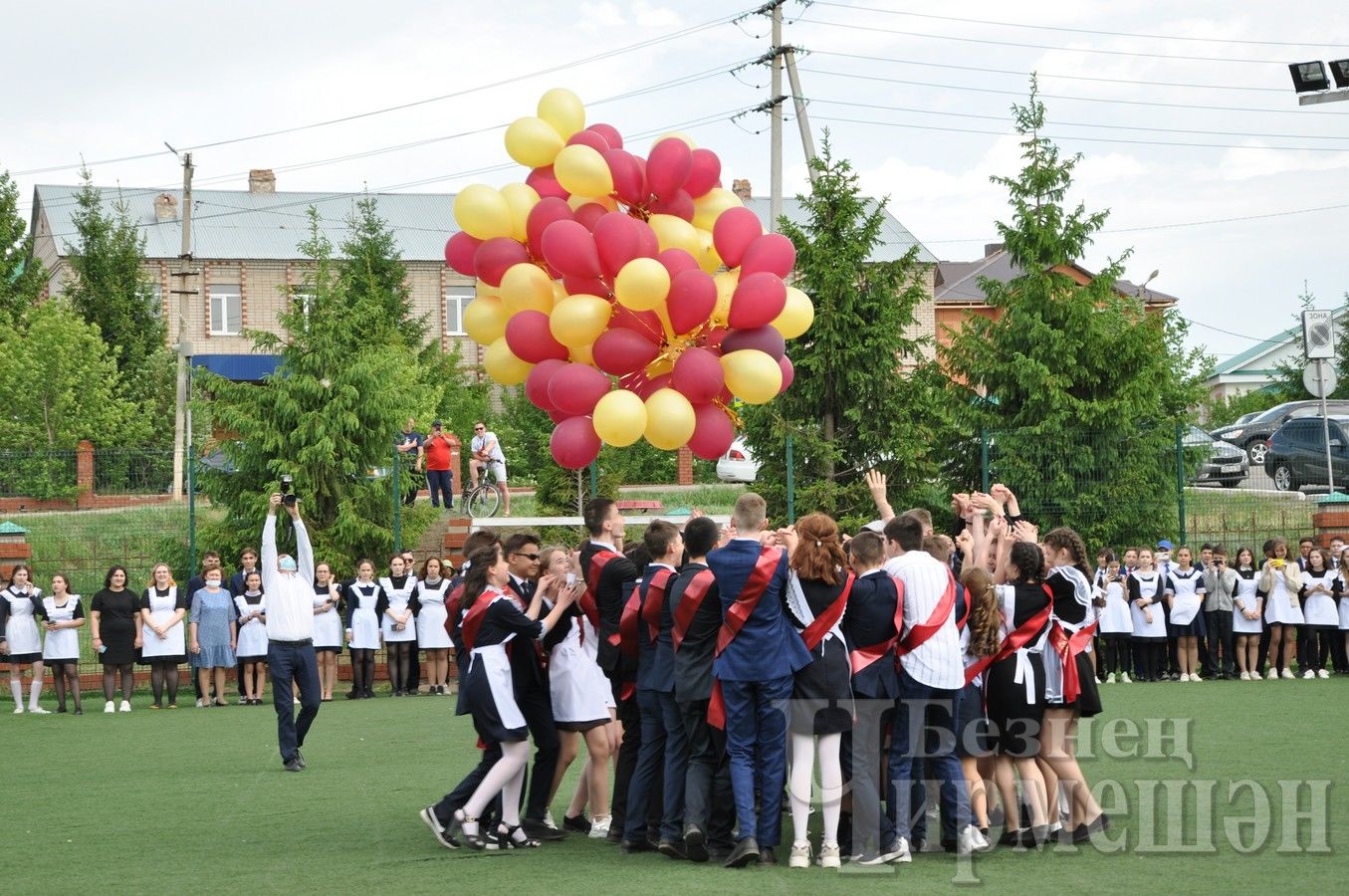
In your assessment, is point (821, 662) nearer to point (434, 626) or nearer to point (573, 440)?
point (573, 440)

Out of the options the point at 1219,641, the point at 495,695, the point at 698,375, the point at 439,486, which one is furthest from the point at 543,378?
the point at 439,486

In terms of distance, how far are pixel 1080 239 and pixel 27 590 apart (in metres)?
14.7

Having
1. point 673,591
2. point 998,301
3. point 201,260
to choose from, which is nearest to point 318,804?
point 673,591

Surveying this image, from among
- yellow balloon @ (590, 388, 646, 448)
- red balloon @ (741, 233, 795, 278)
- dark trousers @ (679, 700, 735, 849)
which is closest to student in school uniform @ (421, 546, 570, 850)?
dark trousers @ (679, 700, 735, 849)

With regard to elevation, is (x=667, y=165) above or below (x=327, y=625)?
above

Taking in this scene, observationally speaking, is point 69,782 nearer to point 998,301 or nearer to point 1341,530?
point 998,301

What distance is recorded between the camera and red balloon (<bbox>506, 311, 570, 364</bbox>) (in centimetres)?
1062

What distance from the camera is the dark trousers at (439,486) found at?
23380 millimetres

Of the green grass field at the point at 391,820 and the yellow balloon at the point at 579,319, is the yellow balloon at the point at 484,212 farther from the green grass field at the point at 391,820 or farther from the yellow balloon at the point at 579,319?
the green grass field at the point at 391,820

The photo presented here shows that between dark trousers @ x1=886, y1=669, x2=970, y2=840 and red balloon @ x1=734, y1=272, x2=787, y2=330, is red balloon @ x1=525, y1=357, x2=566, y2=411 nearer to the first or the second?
red balloon @ x1=734, y1=272, x2=787, y2=330

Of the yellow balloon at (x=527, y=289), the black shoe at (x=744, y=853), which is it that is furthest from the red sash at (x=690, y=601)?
the yellow balloon at (x=527, y=289)

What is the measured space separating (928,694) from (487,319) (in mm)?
5377

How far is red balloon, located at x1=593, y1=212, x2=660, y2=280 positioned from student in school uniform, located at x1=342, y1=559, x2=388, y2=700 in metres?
8.13

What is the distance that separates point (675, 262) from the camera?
10398 mm
